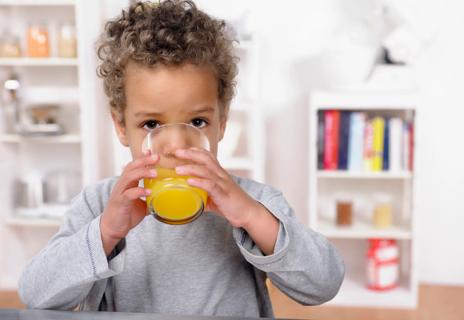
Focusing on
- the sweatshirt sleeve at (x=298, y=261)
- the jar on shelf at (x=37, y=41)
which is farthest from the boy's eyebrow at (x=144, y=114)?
the jar on shelf at (x=37, y=41)

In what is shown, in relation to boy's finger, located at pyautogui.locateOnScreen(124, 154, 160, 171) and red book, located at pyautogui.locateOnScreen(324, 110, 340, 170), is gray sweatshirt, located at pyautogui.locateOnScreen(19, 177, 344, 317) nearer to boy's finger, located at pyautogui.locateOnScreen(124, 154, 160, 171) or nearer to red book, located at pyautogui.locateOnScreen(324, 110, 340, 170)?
boy's finger, located at pyautogui.locateOnScreen(124, 154, 160, 171)

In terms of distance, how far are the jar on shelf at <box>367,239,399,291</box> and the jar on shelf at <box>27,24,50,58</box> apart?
1796mm

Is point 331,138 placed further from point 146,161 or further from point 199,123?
point 146,161

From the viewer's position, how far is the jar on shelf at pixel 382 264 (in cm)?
293

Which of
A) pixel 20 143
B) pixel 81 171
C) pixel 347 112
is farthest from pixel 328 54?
pixel 20 143

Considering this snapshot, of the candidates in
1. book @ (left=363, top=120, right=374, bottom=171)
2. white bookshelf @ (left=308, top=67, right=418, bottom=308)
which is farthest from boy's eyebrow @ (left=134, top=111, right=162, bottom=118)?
book @ (left=363, top=120, right=374, bottom=171)

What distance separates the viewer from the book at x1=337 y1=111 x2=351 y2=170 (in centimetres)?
285

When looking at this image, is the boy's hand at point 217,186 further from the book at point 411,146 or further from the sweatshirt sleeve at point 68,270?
the book at point 411,146

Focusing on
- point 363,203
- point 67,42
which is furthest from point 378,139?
point 67,42

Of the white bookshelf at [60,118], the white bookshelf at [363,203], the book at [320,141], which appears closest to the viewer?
the white bookshelf at [363,203]

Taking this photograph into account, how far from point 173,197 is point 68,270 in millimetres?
203

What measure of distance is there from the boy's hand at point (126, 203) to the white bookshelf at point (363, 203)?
200 cm

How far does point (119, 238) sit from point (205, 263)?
0.85 feet

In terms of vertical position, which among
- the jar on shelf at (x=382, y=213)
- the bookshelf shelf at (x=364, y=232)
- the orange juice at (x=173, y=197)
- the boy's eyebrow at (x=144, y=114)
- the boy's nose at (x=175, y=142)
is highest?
the boy's eyebrow at (x=144, y=114)
